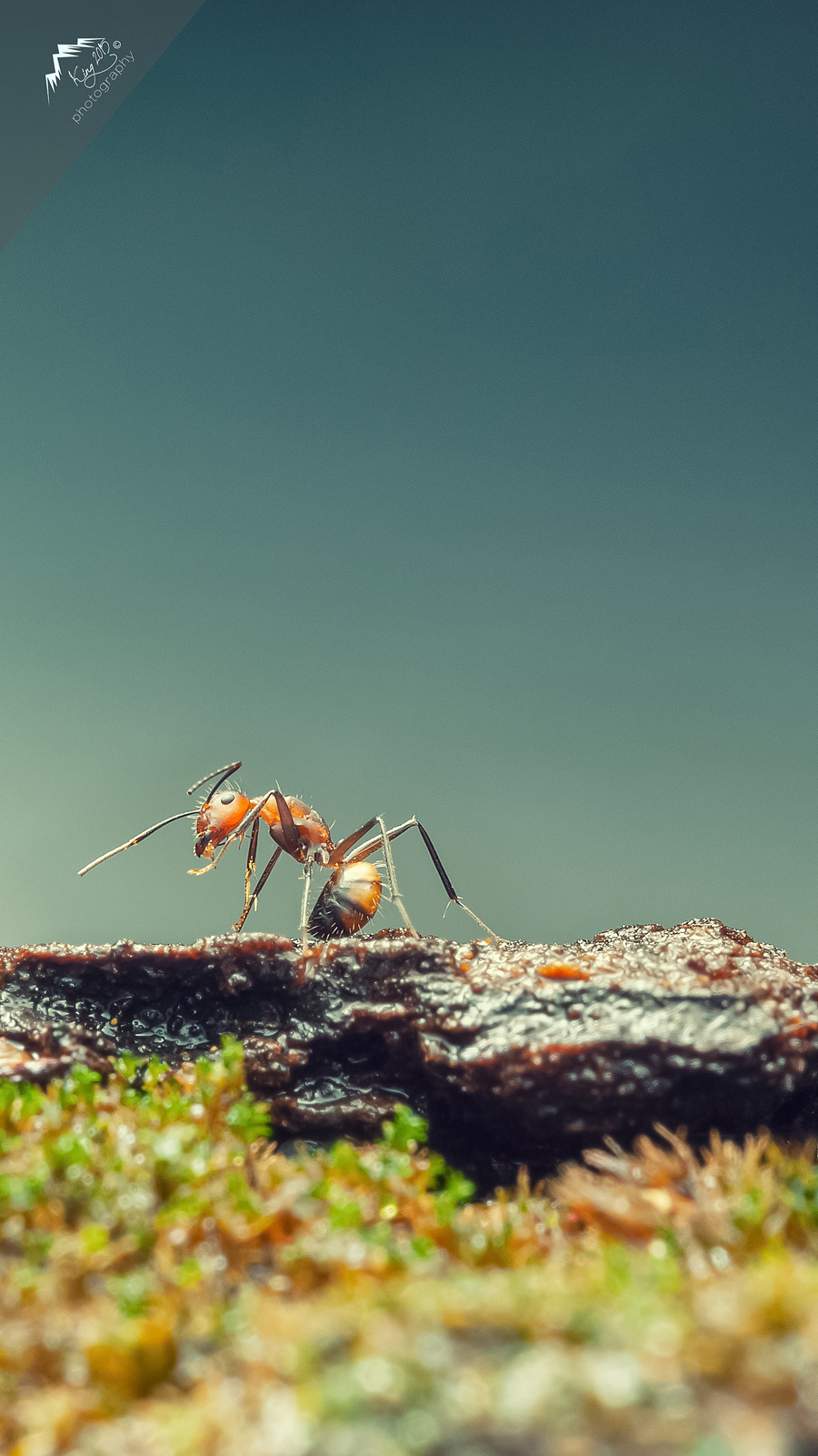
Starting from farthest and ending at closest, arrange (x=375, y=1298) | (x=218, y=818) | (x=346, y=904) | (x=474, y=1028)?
(x=218, y=818), (x=346, y=904), (x=474, y=1028), (x=375, y=1298)

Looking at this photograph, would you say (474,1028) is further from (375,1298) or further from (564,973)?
(375,1298)

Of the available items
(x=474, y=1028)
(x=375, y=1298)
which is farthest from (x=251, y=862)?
(x=375, y=1298)

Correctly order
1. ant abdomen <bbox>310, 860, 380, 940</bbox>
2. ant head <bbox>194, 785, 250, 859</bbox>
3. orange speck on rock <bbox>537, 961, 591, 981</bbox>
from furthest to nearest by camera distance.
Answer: ant head <bbox>194, 785, 250, 859</bbox> < ant abdomen <bbox>310, 860, 380, 940</bbox> < orange speck on rock <bbox>537, 961, 591, 981</bbox>

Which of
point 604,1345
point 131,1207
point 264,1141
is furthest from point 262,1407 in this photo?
point 264,1141

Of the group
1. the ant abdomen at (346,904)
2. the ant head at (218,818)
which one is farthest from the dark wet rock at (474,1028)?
the ant head at (218,818)

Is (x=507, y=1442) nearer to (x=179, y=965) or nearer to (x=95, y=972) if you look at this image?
(x=179, y=965)

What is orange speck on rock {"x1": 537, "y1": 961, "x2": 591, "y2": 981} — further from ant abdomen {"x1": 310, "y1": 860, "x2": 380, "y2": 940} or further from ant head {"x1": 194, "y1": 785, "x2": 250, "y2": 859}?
ant head {"x1": 194, "y1": 785, "x2": 250, "y2": 859}

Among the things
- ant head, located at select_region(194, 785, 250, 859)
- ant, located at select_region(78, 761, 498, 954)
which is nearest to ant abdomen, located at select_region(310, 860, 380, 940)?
ant, located at select_region(78, 761, 498, 954)

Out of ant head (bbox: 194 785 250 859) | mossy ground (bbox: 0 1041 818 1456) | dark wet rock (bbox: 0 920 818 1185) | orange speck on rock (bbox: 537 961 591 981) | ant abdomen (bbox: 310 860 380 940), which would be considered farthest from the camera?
ant head (bbox: 194 785 250 859)
